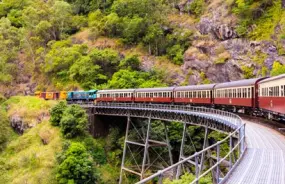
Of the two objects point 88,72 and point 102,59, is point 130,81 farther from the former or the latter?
point 102,59

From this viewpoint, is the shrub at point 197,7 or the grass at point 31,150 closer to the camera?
the grass at point 31,150

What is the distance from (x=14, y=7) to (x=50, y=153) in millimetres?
61205

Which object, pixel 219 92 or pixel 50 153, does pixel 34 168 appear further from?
pixel 219 92

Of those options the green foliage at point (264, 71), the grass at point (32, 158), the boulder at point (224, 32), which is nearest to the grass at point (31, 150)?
the grass at point (32, 158)

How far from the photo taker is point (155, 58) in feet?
210

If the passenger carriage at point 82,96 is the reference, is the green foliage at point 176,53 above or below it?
above

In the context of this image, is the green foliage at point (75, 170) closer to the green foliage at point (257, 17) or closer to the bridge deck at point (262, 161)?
the bridge deck at point (262, 161)

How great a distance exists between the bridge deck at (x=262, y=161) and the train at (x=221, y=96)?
106 inches

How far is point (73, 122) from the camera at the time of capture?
40.1m

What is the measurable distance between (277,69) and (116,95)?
21127mm

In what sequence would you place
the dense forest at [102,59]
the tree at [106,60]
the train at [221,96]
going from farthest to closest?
the tree at [106,60] < the dense forest at [102,59] < the train at [221,96]

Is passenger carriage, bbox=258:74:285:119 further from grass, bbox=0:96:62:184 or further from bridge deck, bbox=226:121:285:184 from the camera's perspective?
grass, bbox=0:96:62:184

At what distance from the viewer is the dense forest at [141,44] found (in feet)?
168

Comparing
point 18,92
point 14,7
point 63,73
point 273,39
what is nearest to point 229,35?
point 273,39
